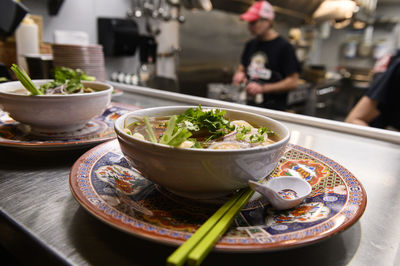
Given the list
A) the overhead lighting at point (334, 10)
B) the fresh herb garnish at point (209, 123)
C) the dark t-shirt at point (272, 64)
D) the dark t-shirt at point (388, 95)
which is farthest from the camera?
the overhead lighting at point (334, 10)

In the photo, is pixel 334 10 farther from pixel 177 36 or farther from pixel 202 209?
pixel 202 209

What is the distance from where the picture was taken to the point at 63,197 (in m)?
0.62

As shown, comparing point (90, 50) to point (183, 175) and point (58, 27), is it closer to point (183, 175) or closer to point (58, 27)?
point (183, 175)

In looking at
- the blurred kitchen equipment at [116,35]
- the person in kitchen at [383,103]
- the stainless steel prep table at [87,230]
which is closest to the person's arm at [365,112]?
the person in kitchen at [383,103]

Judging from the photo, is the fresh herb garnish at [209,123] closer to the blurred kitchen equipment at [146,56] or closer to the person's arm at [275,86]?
the person's arm at [275,86]

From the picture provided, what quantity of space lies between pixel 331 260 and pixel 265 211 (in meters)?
0.13

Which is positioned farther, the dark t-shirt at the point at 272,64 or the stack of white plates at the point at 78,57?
the dark t-shirt at the point at 272,64

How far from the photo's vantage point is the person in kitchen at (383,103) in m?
2.06

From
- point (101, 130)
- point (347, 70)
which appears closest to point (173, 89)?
point (101, 130)

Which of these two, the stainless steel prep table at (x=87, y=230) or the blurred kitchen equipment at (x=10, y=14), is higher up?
the blurred kitchen equipment at (x=10, y=14)

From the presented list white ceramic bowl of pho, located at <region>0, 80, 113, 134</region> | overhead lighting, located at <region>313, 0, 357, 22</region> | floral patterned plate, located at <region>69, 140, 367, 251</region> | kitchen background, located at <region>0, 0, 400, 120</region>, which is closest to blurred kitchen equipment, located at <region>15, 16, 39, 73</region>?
kitchen background, located at <region>0, 0, 400, 120</region>

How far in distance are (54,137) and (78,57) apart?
0.82 m

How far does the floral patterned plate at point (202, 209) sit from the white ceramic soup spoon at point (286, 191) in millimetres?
14

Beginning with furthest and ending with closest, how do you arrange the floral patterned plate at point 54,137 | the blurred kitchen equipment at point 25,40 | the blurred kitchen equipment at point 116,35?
1. the blurred kitchen equipment at point 116,35
2. the blurred kitchen equipment at point 25,40
3. the floral patterned plate at point 54,137
